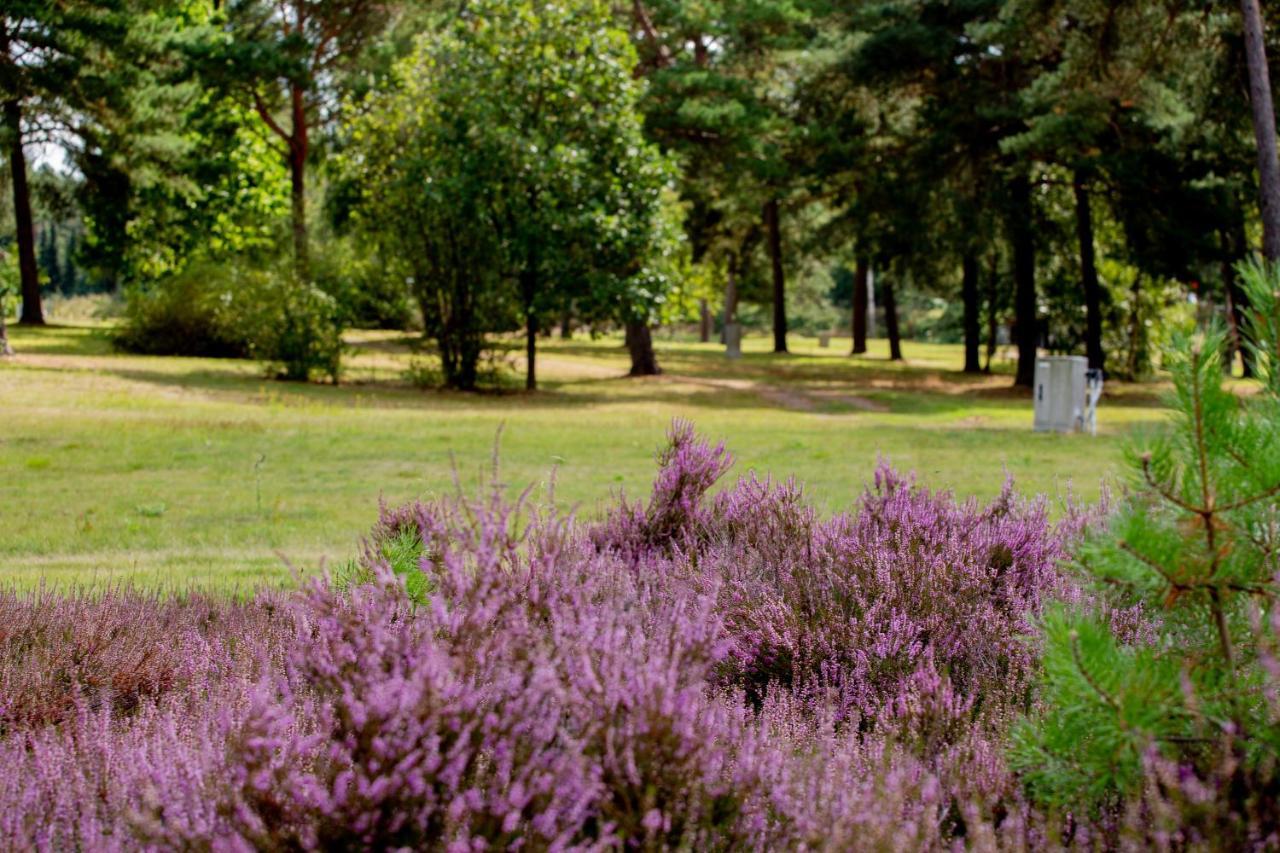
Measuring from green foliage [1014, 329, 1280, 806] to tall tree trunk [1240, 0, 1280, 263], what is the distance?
47.7ft

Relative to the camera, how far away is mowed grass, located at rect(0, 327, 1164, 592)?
8.16 m

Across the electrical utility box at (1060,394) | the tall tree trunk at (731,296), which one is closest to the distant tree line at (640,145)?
the electrical utility box at (1060,394)

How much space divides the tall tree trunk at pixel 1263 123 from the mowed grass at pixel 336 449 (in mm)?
3411

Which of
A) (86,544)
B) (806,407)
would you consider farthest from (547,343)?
(86,544)

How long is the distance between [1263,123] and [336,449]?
12.5m

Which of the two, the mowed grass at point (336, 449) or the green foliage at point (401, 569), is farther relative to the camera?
the mowed grass at point (336, 449)

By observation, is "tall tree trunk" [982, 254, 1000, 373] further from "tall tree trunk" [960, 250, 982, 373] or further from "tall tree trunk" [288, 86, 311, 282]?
"tall tree trunk" [288, 86, 311, 282]

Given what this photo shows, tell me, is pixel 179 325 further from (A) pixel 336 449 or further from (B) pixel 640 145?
(A) pixel 336 449

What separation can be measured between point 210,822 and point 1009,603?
3.57 meters

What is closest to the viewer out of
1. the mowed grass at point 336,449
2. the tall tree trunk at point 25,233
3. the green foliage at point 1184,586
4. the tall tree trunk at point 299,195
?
the green foliage at point 1184,586

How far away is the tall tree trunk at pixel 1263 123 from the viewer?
15.6 meters

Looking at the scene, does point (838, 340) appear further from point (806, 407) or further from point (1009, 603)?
point (1009, 603)

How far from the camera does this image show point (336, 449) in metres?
13.6

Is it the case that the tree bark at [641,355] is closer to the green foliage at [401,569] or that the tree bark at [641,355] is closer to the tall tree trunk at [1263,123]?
the tall tree trunk at [1263,123]
